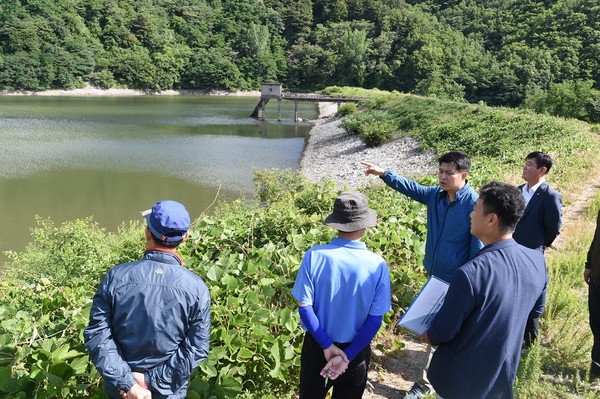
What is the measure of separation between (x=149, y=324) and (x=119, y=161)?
20304 mm

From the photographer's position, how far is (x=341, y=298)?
7.04ft

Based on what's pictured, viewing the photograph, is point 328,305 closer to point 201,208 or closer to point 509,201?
point 509,201

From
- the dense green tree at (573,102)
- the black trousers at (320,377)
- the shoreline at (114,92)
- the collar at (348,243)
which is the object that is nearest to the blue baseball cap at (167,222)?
the collar at (348,243)

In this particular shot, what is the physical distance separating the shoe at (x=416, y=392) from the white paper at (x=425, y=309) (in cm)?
90

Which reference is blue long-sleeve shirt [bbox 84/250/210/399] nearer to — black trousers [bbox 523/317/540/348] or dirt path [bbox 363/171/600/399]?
dirt path [bbox 363/171/600/399]

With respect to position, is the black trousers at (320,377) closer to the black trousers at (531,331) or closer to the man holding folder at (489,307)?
the man holding folder at (489,307)

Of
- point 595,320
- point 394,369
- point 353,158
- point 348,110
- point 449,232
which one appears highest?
point 449,232

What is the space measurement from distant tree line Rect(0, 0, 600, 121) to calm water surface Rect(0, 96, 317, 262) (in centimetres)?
2500

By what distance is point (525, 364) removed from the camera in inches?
111

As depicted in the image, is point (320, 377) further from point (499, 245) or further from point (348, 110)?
point (348, 110)

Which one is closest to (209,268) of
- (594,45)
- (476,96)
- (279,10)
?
(476,96)

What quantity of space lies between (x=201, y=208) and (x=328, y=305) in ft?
41.0

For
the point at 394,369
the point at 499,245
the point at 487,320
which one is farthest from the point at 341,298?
the point at 394,369

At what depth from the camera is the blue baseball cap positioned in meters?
1.93
